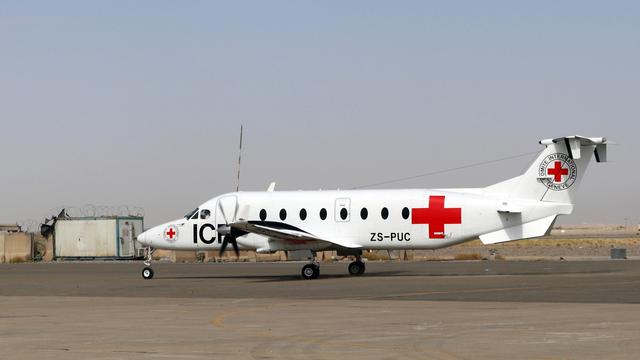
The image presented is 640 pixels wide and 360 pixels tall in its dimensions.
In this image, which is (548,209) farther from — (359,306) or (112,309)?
(112,309)

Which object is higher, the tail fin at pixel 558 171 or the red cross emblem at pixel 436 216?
the tail fin at pixel 558 171

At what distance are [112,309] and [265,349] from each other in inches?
435

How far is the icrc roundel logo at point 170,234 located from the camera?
46.6 metres

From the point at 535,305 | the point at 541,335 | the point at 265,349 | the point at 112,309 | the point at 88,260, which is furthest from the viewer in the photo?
the point at 88,260

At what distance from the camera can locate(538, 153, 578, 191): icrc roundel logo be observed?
4106cm

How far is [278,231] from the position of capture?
41938 mm

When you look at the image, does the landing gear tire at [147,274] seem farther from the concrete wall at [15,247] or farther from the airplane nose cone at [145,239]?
the concrete wall at [15,247]

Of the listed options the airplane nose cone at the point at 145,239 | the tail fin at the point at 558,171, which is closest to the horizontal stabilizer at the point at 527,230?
the tail fin at the point at 558,171

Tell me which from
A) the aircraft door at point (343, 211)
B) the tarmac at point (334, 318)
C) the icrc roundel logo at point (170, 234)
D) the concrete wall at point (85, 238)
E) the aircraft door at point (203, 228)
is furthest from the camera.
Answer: the concrete wall at point (85, 238)

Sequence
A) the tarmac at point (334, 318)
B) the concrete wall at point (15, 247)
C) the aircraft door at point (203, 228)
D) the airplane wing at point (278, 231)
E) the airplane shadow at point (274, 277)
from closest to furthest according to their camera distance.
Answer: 1. the tarmac at point (334, 318)
2. the airplane wing at point (278, 231)
3. the airplane shadow at point (274, 277)
4. the aircraft door at point (203, 228)
5. the concrete wall at point (15, 247)

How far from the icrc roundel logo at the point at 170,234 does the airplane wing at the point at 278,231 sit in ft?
16.1

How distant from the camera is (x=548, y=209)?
4103 centimetres

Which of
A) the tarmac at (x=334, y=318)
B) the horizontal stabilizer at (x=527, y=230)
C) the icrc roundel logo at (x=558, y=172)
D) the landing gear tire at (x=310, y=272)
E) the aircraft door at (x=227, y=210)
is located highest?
the icrc roundel logo at (x=558, y=172)

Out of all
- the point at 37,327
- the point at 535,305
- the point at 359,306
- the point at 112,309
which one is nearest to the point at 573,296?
the point at 535,305
